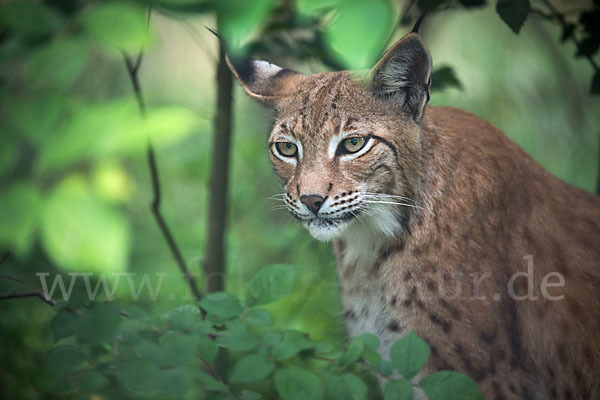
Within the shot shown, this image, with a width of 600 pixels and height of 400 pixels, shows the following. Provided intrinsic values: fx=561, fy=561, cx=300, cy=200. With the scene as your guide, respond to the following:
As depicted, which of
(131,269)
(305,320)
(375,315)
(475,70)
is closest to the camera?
(375,315)

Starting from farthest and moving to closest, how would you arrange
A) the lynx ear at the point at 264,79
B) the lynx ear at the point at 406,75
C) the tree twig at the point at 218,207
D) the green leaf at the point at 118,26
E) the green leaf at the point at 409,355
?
the tree twig at the point at 218,207 < the lynx ear at the point at 264,79 < the lynx ear at the point at 406,75 < the green leaf at the point at 409,355 < the green leaf at the point at 118,26

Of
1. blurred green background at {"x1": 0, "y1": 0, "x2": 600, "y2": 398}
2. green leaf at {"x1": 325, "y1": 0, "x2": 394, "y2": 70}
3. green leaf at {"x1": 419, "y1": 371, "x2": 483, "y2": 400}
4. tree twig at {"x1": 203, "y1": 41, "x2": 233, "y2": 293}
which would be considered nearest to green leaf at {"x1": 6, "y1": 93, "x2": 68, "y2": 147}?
blurred green background at {"x1": 0, "y1": 0, "x2": 600, "y2": 398}


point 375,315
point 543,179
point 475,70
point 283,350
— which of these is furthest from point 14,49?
point 475,70

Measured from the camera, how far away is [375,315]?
2.84 m

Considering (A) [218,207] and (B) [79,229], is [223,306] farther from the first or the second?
(A) [218,207]

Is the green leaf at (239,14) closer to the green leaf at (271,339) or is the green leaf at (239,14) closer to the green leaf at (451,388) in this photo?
the green leaf at (271,339)

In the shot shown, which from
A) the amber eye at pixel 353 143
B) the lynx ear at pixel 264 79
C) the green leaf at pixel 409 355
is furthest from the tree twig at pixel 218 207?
the green leaf at pixel 409 355

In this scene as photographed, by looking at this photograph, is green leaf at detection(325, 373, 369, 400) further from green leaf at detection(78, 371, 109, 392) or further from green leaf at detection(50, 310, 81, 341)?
green leaf at detection(50, 310, 81, 341)

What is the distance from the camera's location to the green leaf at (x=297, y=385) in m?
1.71

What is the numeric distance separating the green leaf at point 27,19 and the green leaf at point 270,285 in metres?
1.04

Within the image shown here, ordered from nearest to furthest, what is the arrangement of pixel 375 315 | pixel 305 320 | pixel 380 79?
pixel 380 79
pixel 375 315
pixel 305 320

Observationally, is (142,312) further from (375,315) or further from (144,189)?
(144,189)

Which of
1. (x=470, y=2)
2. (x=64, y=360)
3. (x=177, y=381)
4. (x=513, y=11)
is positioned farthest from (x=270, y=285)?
(x=470, y=2)

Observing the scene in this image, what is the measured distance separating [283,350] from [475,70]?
518 centimetres
